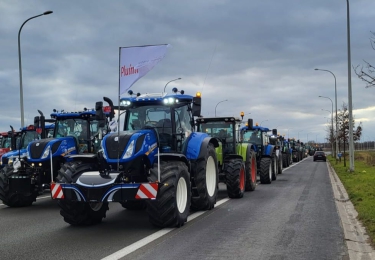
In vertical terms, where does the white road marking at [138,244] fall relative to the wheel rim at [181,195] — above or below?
below

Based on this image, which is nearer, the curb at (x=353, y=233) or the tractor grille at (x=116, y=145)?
the curb at (x=353, y=233)

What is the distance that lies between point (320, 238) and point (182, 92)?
186 inches

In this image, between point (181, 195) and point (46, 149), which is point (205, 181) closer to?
point (181, 195)

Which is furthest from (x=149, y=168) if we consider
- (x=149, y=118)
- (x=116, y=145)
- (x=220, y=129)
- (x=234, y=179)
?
(x=220, y=129)

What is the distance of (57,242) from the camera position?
7.32 m

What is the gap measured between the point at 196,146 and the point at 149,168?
1890 millimetres

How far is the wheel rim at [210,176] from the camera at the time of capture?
10828mm

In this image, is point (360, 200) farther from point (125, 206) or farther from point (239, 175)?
point (125, 206)

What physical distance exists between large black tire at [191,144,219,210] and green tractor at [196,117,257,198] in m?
2.06

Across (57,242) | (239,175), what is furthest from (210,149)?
(57,242)

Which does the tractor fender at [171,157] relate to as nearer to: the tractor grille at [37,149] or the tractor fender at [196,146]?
the tractor fender at [196,146]

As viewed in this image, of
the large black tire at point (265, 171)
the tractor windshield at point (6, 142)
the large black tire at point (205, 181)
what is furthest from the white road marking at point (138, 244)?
the tractor windshield at point (6, 142)

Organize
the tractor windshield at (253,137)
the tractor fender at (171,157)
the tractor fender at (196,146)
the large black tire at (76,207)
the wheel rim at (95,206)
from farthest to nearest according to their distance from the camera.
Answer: the tractor windshield at (253,137), the tractor fender at (196,146), the wheel rim at (95,206), the tractor fender at (171,157), the large black tire at (76,207)

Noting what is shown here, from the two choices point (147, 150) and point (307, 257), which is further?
point (147, 150)
